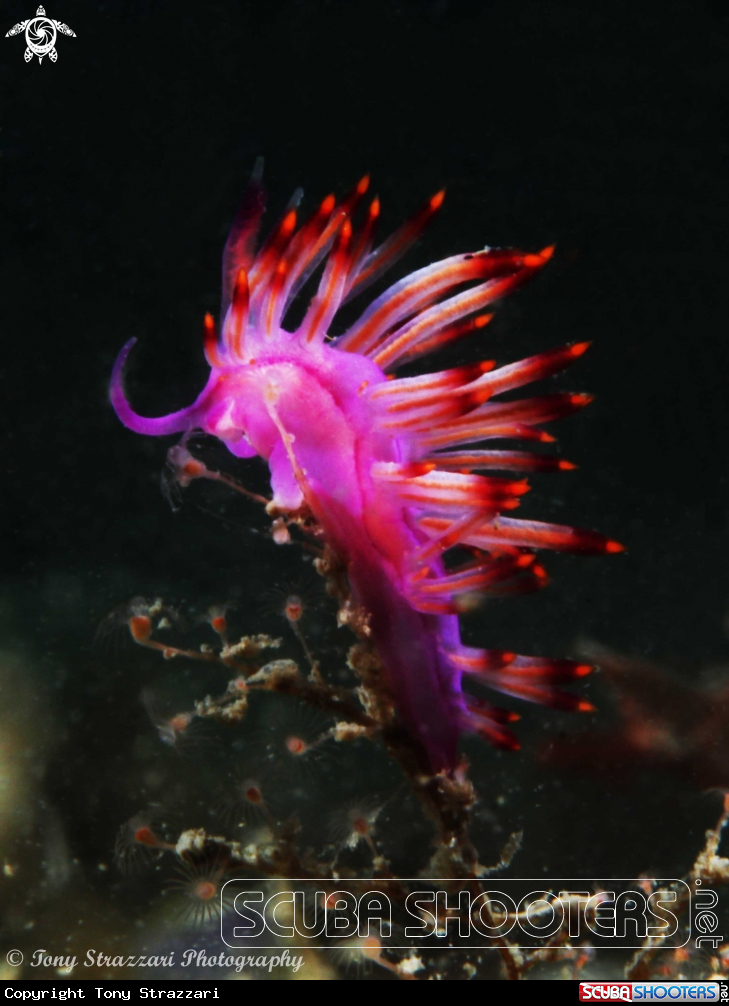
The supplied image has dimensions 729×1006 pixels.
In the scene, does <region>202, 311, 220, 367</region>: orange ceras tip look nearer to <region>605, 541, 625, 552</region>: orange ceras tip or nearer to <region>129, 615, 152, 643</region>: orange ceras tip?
<region>129, 615, 152, 643</region>: orange ceras tip

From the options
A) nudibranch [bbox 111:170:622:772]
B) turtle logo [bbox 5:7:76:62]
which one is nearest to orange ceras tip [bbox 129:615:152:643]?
nudibranch [bbox 111:170:622:772]

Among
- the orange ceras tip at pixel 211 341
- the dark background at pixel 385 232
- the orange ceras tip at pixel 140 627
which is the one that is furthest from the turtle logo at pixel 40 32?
the orange ceras tip at pixel 140 627

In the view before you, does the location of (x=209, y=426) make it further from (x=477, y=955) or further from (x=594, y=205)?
(x=594, y=205)

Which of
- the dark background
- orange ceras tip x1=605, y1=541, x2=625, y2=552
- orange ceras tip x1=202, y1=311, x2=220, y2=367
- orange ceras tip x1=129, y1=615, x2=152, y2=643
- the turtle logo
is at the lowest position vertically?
orange ceras tip x1=129, y1=615, x2=152, y2=643

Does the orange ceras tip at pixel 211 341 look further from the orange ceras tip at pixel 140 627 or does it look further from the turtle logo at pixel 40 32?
the turtle logo at pixel 40 32

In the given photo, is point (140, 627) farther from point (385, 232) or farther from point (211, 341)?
point (385, 232)

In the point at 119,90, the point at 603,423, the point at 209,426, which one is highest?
the point at 119,90

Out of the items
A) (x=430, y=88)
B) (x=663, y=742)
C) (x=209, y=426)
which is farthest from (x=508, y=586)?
(x=430, y=88)
